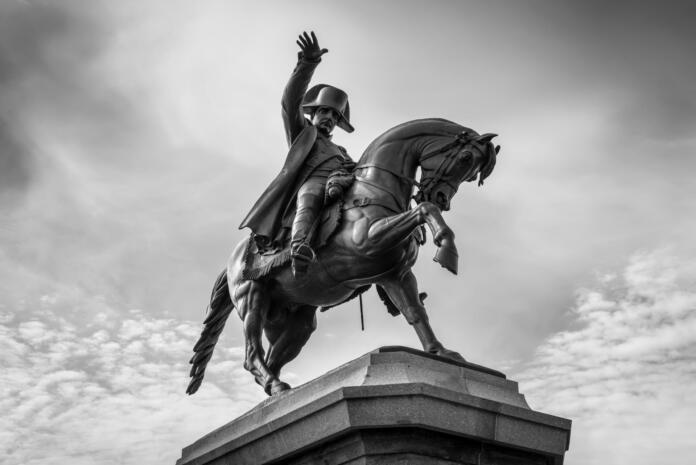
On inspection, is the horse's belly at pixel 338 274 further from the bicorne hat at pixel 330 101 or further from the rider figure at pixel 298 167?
the bicorne hat at pixel 330 101

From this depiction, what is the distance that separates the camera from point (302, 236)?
9.55m

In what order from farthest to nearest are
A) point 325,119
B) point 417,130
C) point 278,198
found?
1. point 325,119
2. point 278,198
3. point 417,130

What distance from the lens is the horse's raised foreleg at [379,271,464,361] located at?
935 cm

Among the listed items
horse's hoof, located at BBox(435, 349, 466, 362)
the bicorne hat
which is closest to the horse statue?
horse's hoof, located at BBox(435, 349, 466, 362)

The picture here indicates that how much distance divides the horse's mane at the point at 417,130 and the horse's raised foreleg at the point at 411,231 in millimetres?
1029

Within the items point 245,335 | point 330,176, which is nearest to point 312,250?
point 330,176

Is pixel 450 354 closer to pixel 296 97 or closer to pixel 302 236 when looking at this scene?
pixel 302 236

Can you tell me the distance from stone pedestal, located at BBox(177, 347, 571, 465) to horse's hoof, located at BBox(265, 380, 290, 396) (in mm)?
1138

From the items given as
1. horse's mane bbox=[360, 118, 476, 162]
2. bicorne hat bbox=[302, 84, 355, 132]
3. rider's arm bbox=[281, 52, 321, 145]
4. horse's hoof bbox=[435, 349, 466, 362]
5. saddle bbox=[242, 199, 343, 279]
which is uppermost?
bicorne hat bbox=[302, 84, 355, 132]

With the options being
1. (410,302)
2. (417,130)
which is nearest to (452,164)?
(417,130)

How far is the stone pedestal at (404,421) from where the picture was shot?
7332 mm

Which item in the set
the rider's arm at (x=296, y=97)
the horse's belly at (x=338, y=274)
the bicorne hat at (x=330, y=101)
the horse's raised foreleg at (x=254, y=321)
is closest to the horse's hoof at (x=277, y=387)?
the horse's raised foreleg at (x=254, y=321)

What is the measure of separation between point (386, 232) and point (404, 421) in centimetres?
233

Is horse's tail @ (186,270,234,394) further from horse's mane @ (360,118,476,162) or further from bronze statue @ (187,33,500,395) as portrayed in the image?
horse's mane @ (360,118,476,162)
